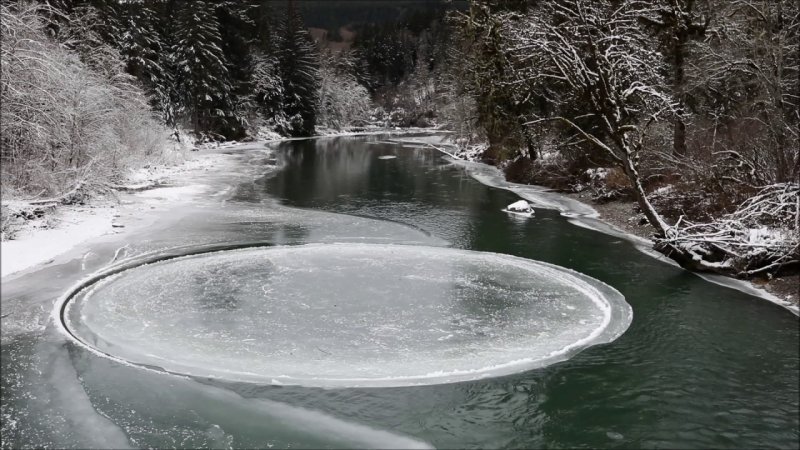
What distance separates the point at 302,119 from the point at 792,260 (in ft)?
196

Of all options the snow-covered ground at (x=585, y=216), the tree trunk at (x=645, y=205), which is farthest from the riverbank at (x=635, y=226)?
the tree trunk at (x=645, y=205)

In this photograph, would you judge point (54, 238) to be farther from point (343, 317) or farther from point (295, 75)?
point (295, 75)

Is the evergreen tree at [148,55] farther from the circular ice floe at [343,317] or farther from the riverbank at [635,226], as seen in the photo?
the circular ice floe at [343,317]

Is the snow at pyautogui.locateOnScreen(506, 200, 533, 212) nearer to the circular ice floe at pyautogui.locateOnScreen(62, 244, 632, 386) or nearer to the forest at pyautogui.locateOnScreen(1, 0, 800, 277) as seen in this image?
the forest at pyautogui.locateOnScreen(1, 0, 800, 277)

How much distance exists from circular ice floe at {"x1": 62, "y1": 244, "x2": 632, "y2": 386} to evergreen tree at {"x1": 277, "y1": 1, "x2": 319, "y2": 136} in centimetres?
5483

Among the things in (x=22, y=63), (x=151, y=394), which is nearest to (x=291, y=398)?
(x=151, y=394)

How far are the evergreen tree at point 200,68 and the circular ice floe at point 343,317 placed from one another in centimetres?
3907

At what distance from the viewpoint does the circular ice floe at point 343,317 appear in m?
7.92

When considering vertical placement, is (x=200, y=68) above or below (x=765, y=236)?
above

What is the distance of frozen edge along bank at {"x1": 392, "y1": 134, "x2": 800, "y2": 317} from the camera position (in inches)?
463

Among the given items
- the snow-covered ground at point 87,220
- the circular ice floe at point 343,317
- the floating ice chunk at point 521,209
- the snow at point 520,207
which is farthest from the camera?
the snow at point 520,207

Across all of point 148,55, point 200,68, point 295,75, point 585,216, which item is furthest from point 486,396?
point 295,75

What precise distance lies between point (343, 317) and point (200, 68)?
145ft

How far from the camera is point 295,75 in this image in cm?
6606
